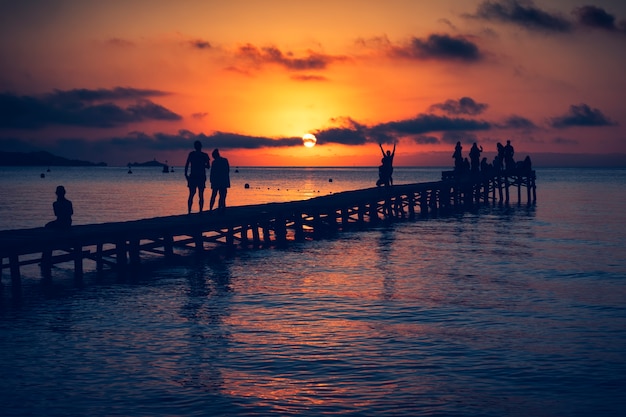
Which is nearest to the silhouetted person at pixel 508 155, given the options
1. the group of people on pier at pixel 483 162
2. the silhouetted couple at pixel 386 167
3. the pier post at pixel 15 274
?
the group of people on pier at pixel 483 162

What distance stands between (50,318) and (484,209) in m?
41.5

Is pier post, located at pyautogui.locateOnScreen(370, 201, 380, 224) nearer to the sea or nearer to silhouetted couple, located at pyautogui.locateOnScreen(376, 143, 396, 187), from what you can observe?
silhouetted couple, located at pyautogui.locateOnScreen(376, 143, 396, 187)

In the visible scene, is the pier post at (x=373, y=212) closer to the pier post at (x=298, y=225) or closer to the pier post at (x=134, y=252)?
the pier post at (x=298, y=225)

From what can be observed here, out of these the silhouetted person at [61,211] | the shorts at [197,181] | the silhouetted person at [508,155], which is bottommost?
the silhouetted person at [61,211]

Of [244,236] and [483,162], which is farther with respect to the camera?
[483,162]

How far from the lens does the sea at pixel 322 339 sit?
905cm

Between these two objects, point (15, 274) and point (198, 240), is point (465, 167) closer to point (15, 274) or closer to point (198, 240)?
point (198, 240)

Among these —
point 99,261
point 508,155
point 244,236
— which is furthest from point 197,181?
point 508,155

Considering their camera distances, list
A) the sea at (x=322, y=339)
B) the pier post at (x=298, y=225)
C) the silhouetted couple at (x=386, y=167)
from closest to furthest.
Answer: the sea at (x=322, y=339) → the pier post at (x=298, y=225) → the silhouetted couple at (x=386, y=167)

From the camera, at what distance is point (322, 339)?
39.9ft

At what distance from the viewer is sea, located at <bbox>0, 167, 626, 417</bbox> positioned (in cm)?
905

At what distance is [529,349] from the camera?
11.6m

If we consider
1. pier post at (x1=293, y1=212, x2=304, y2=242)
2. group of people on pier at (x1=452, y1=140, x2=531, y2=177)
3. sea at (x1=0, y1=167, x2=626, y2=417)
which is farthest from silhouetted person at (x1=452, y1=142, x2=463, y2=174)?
sea at (x1=0, y1=167, x2=626, y2=417)

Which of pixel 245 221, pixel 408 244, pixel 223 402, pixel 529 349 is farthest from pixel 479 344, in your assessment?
pixel 408 244
